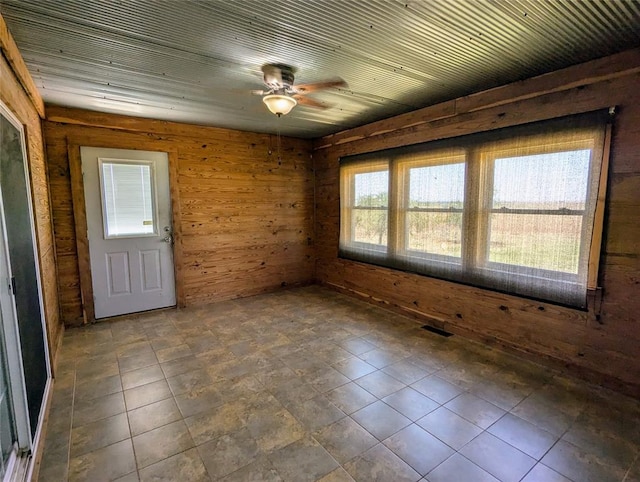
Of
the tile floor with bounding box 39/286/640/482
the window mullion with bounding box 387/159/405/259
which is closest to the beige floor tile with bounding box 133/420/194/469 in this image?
the tile floor with bounding box 39/286/640/482

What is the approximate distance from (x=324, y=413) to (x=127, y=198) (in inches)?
129

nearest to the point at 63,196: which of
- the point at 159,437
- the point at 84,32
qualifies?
the point at 84,32

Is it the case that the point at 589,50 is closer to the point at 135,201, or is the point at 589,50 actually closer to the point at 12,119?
the point at 12,119

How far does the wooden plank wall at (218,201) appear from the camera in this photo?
360cm

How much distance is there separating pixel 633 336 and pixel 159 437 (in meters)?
3.17

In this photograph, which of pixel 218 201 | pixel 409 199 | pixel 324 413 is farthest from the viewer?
pixel 218 201

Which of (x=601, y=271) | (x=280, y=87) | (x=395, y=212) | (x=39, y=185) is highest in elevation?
(x=280, y=87)

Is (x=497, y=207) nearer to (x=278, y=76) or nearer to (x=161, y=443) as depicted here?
(x=278, y=76)

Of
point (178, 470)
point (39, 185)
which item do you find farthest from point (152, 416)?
point (39, 185)

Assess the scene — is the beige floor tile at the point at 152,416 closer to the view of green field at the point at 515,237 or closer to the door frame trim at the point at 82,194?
the door frame trim at the point at 82,194

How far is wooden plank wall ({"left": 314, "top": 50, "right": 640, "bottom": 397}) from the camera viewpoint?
2.25 metres

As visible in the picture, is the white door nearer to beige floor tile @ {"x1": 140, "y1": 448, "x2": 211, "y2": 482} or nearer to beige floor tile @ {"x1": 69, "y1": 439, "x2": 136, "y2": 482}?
beige floor tile @ {"x1": 69, "y1": 439, "x2": 136, "y2": 482}

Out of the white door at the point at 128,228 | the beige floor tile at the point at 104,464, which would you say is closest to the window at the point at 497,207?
the white door at the point at 128,228

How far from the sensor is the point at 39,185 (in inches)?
117
